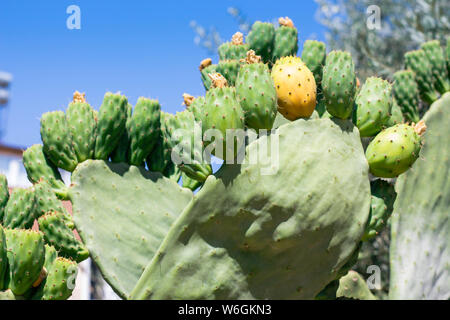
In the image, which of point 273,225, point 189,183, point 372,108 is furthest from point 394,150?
point 189,183

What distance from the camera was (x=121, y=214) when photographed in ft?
9.55

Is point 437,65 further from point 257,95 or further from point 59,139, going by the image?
point 59,139

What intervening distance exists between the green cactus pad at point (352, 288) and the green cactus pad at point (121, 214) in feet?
3.89

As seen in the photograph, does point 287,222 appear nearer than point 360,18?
Yes

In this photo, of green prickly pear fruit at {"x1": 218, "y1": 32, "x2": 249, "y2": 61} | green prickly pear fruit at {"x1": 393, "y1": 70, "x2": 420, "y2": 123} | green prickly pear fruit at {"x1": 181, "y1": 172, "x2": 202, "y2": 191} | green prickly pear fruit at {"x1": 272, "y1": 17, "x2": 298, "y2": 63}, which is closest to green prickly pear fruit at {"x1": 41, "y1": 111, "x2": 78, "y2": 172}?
green prickly pear fruit at {"x1": 181, "y1": 172, "x2": 202, "y2": 191}

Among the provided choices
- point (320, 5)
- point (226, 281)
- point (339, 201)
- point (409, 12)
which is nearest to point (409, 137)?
point (339, 201)

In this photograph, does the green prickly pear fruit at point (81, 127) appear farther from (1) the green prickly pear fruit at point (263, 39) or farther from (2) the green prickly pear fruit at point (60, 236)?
(1) the green prickly pear fruit at point (263, 39)

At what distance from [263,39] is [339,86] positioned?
823mm

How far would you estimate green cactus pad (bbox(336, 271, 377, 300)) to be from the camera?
3.53 meters

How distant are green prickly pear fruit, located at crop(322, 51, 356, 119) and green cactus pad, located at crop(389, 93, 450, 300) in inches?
42.6

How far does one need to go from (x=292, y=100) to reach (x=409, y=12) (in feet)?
13.9

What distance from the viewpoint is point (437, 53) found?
399 cm

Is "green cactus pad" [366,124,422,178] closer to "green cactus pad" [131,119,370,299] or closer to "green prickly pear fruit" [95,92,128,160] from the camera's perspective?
"green cactus pad" [131,119,370,299]

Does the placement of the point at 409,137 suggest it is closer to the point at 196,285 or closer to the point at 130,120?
the point at 196,285
